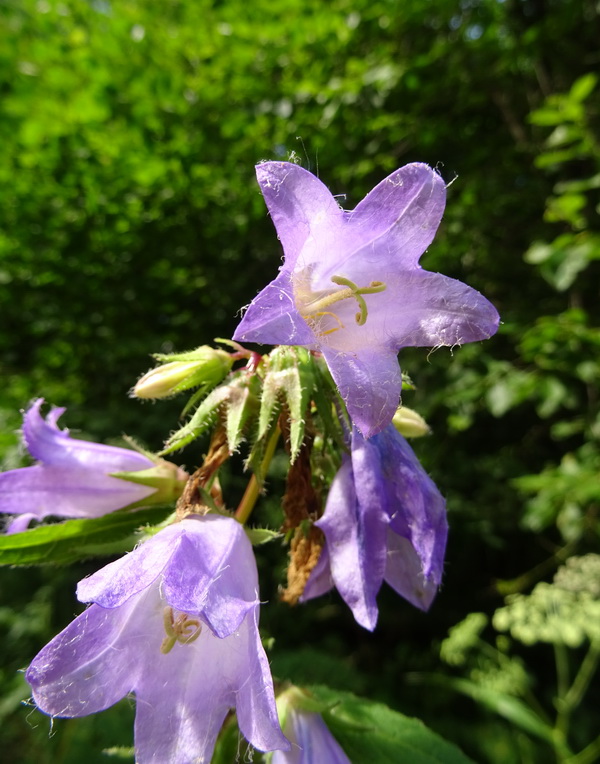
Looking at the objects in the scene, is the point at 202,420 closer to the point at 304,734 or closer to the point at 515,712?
the point at 304,734

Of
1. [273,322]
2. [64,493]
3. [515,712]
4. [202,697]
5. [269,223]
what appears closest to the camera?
[273,322]

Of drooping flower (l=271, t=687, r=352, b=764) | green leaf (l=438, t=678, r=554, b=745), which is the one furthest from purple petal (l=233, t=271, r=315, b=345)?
green leaf (l=438, t=678, r=554, b=745)

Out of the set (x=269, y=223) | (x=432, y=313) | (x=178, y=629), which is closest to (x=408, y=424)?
(x=432, y=313)

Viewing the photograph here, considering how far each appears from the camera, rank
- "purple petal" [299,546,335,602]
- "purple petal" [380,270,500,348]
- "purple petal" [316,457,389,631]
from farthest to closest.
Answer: "purple petal" [299,546,335,602] < "purple petal" [316,457,389,631] < "purple petal" [380,270,500,348]

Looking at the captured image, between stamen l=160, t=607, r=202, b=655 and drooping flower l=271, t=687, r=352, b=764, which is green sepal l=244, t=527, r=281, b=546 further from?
drooping flower l=271, t=687, r=352, b=764

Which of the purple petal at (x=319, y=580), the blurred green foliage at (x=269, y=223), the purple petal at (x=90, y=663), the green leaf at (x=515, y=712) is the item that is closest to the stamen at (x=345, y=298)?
the purple petal at (x=319, y=580)

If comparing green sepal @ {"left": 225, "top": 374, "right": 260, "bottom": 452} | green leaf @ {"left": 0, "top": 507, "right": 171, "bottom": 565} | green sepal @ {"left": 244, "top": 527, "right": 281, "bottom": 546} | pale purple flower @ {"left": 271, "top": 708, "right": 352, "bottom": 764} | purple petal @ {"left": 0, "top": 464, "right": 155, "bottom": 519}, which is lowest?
pale purple flower @ {"left": 271, "top": 708, "right": 352, "bottom": 764}

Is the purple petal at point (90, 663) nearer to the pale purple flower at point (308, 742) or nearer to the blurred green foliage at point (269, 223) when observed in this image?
the pale purple flower at point (308, 742)

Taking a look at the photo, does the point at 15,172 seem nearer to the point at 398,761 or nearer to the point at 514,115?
the point at 514,115
